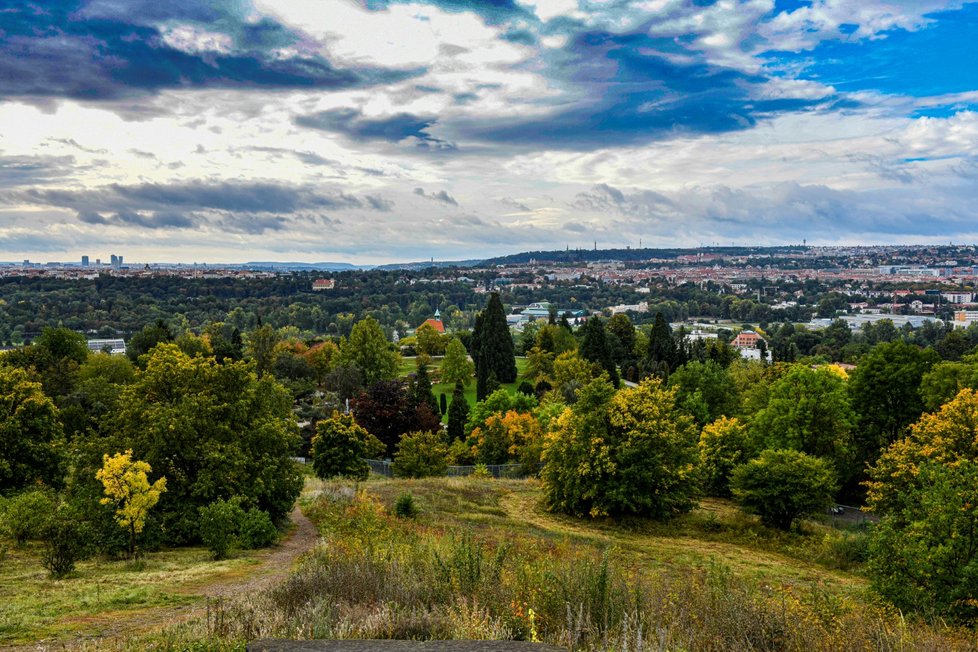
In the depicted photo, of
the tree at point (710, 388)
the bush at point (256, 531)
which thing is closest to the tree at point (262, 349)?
the tree at point (710, 388)

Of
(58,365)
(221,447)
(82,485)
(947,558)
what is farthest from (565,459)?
(58,365)

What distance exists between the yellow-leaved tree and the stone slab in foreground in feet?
27.5

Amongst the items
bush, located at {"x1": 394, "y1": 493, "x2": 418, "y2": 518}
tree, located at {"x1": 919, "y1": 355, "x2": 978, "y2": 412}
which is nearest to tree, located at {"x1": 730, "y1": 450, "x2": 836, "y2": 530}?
tree, located at {"x1": 919, "y1": 355, "x2": 978, "y2": 412}

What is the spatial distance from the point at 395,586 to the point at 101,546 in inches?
373

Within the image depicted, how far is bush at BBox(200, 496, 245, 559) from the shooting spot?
13.1 m

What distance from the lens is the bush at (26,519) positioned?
1352cm

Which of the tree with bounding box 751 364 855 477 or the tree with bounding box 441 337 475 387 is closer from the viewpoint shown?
the tree with bounding box 751 364 855 477

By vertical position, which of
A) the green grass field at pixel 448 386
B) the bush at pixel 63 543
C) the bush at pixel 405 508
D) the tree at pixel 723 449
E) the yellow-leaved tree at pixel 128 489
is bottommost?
the green grass field at pixel 448 386

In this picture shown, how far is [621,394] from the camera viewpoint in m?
21.2

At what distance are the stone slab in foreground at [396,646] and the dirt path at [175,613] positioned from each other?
6.00ft

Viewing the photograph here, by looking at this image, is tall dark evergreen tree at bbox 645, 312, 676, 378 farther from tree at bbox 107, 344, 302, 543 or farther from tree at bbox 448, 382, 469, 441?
tree at bbox 107, 344, 302, 543

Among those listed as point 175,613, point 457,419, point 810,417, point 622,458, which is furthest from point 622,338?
point 175,613

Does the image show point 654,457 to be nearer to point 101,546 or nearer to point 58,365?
point 101,546

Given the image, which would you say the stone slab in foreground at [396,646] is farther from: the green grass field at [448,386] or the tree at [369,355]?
the tree at [369,355]
